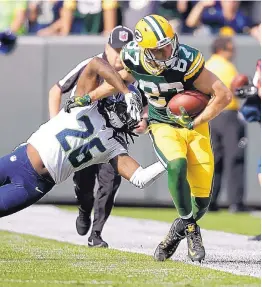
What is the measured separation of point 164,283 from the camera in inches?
231

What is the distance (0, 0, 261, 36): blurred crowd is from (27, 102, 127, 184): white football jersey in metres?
5.86

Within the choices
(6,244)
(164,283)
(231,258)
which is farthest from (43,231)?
(164,283)

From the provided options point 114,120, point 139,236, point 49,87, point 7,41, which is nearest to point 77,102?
point 114,120

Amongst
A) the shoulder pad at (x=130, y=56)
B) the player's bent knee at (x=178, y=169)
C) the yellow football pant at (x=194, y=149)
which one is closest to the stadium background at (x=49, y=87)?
the yellow football pant at (x=194, y=149)

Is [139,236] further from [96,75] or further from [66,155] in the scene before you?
[66,155]

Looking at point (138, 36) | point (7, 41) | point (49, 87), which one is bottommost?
point (49, 87)

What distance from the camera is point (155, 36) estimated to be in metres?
6.88

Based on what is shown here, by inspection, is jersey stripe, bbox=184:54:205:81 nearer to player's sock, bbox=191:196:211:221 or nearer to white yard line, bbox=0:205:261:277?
player's sock, bbox=191:196:211:221

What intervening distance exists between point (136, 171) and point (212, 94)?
751 millimetres

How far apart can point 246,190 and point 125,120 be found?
5851 millimetres

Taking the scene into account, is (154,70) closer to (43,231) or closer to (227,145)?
(43,231)

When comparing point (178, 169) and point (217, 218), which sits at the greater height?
point (178, 169)

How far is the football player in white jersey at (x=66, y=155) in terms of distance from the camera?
22.3ft

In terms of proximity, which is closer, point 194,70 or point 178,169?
point 178,169
